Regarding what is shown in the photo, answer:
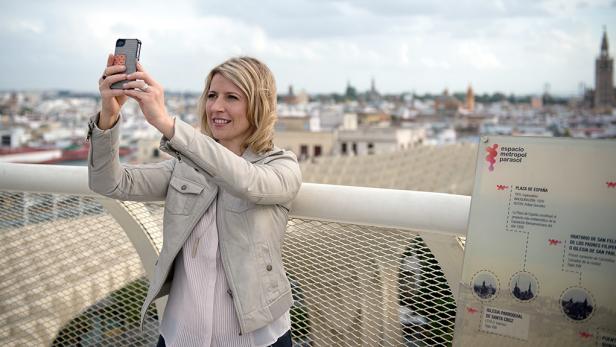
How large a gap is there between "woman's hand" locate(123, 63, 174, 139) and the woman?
1.9 inches

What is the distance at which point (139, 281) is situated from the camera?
2.40 metres

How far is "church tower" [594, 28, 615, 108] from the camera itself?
108500 millimetres

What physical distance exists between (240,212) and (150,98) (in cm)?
38

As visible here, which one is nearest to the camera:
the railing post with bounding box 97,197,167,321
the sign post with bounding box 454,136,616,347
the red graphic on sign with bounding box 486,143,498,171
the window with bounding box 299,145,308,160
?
the sign post with bounding box 454,136,616,347

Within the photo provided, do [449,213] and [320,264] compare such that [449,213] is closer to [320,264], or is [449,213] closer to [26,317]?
[320,264]

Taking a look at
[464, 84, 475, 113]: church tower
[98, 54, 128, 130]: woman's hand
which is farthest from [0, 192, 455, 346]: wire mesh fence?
[464, 84, 475, 113]: church tower

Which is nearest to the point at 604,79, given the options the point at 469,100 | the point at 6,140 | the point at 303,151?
the point at 469,100

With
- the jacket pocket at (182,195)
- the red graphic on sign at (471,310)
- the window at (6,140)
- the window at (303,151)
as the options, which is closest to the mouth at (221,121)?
the jacket pocket at (182,195)

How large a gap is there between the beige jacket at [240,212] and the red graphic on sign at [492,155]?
0.48 m

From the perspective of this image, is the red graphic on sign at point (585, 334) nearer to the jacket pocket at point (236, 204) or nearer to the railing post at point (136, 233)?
the jacket pocket at point (236, 204)

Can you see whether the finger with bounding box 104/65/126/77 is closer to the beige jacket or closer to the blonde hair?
the beige jacket

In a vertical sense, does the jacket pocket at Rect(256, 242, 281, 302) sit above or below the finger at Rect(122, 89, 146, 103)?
below

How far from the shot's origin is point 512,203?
1.47 metres

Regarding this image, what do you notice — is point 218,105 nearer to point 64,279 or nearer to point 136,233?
point 136,233
